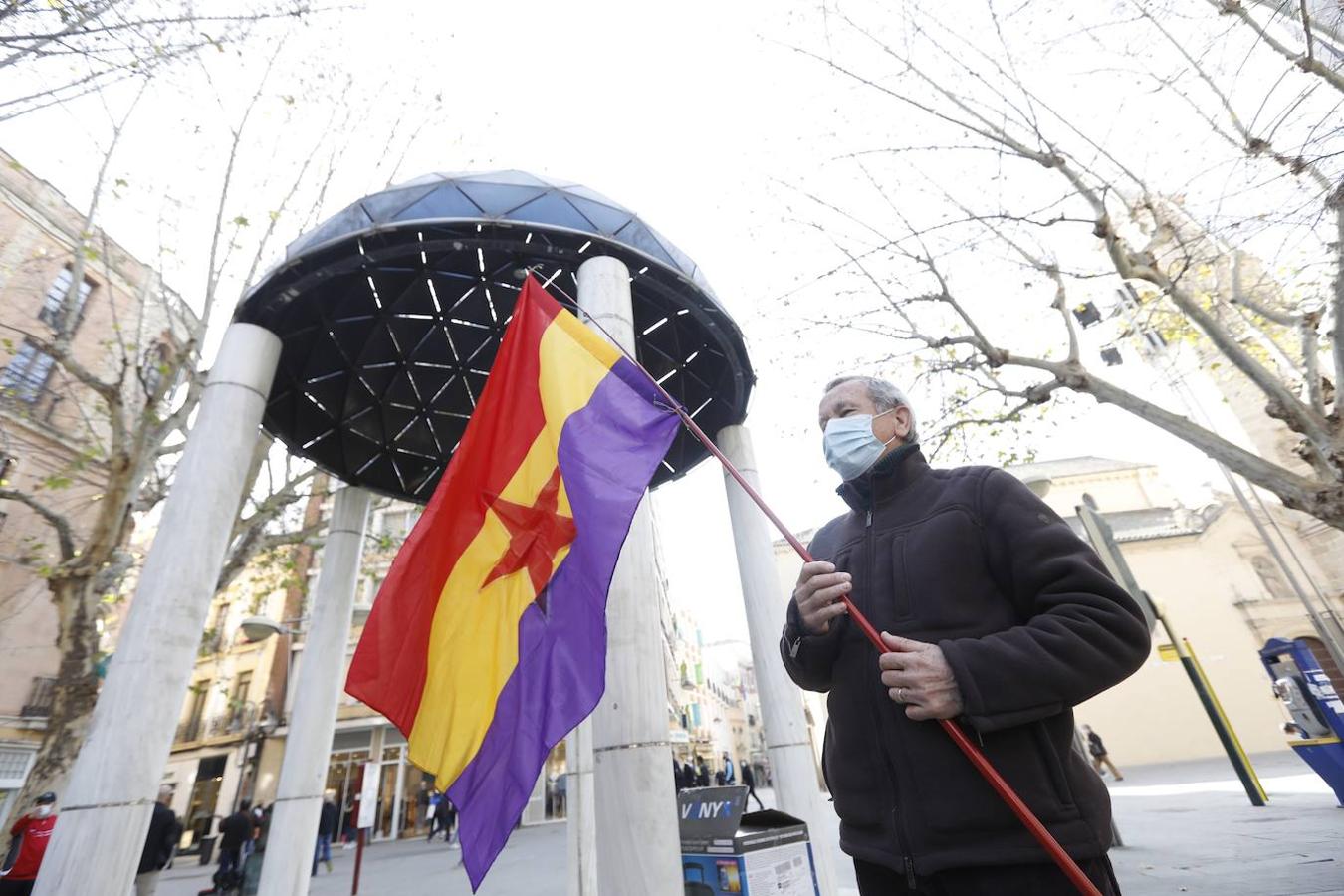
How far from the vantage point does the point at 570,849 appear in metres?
6.82

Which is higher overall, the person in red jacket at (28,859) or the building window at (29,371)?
the building window at (29,371)

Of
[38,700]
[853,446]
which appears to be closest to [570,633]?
[853,446]

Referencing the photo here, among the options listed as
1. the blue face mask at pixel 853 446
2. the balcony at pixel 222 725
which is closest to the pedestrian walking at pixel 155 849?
the blue face mask at pixel 853 446

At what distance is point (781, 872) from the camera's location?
4.43 meters

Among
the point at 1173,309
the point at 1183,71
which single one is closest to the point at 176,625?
the point at 1183,71

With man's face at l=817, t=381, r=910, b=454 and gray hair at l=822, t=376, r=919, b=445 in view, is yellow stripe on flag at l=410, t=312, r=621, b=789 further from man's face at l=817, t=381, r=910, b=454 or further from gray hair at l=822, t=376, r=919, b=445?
gray hair at l=822, t=376, r=919, b=445

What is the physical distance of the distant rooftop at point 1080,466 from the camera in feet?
119

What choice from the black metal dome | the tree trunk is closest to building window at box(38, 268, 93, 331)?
the tree trunk

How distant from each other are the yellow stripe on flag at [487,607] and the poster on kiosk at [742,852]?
2.45m

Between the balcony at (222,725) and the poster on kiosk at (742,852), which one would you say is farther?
the balcony at (222,725)

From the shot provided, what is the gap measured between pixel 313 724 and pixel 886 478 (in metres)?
8.18

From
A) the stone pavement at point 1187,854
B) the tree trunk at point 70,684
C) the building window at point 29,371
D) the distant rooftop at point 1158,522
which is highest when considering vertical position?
the building window at point 29,371

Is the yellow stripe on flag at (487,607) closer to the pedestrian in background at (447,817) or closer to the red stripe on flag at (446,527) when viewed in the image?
Answer: the red stripe on flag at (446,527)

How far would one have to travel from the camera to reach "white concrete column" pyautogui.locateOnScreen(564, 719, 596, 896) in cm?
659
